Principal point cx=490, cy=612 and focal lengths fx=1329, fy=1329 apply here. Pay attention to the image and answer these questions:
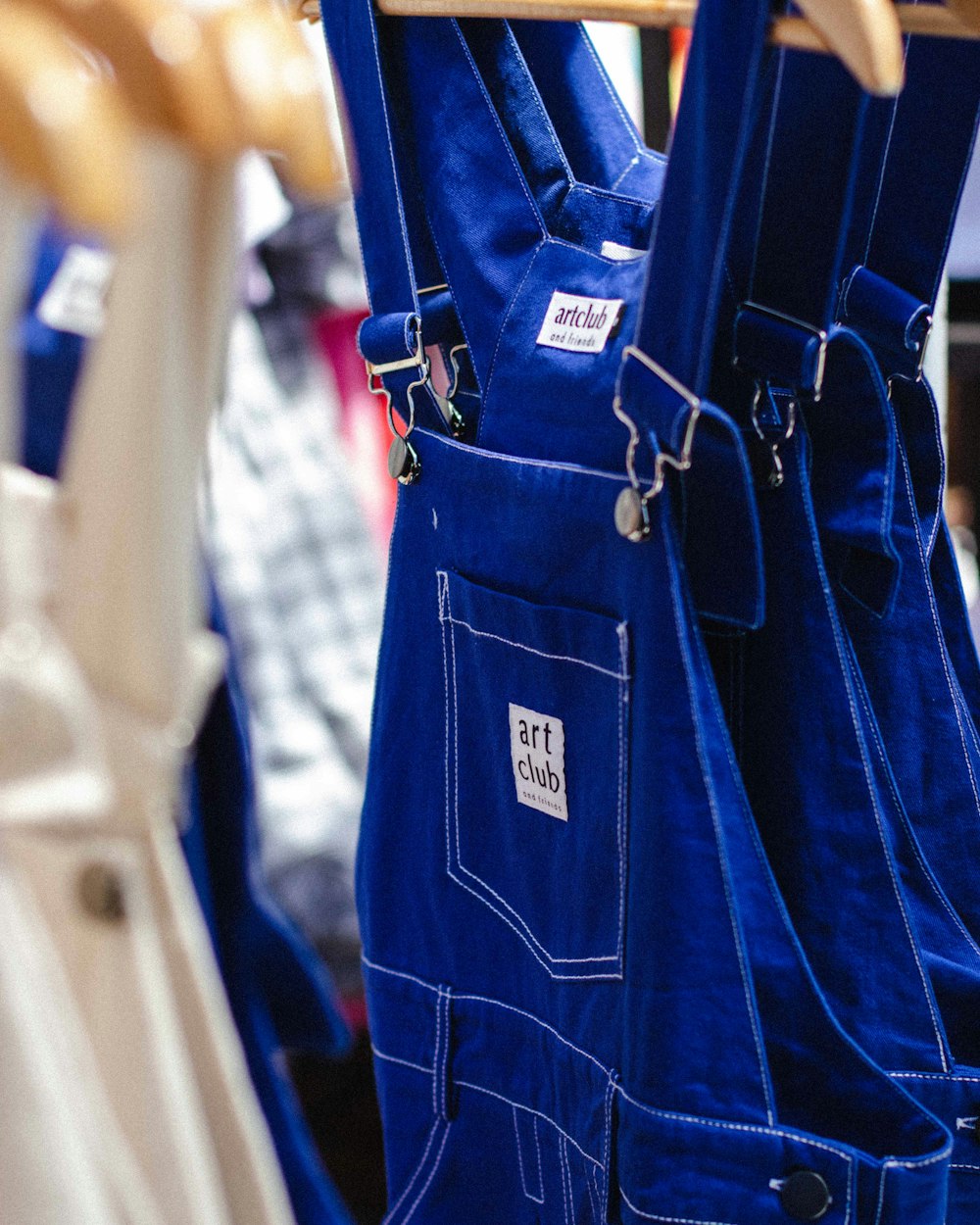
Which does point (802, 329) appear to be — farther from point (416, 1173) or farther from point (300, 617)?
point (300, 617)

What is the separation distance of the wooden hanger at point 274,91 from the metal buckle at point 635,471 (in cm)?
22

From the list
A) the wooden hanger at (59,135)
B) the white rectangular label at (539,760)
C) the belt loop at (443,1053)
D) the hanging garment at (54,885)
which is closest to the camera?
the wooden hanger at (59,135)

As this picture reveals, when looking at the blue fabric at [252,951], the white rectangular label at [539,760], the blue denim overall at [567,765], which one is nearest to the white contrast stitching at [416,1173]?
the blue denim overall at [567,765]

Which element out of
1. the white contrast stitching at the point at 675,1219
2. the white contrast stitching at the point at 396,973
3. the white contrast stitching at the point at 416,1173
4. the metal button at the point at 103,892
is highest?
the metal button at the point at 103,892

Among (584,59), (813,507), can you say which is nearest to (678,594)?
(813,507)

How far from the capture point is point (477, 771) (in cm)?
77

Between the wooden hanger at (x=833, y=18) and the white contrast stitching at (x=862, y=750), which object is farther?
the white contrast stitching at (x=862, y=750)

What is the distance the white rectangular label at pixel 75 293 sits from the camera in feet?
3.11

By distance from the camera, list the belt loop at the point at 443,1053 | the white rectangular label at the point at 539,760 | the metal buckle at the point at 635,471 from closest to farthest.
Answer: the metal buckle at the point at 635,471
the white rectangular label at the point at 539,760
the belt loop at the point at 443,1053

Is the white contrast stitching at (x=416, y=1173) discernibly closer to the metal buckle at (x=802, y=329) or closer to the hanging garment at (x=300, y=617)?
the metal buckle at (x=802, y=329)

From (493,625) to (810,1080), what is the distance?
0.28 meters

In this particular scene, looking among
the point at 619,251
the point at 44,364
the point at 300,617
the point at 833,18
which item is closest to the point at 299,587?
the point at 300,617

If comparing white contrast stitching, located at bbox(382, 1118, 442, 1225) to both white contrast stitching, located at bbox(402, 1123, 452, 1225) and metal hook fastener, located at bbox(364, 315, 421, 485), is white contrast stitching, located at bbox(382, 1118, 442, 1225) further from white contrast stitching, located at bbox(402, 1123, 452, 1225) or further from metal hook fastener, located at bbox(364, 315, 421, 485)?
metal hook fastener, located at bbox(364, 315, 421, 485)

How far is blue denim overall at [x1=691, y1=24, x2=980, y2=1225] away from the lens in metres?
0.64
